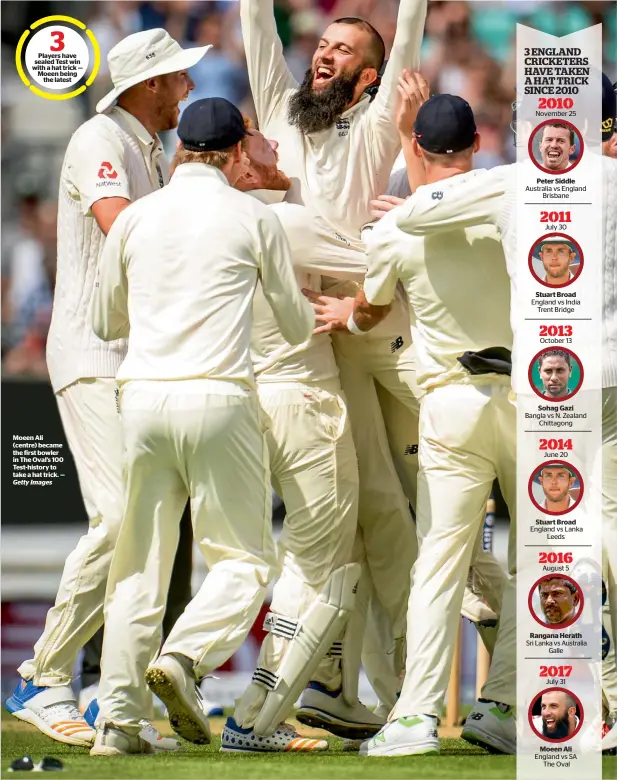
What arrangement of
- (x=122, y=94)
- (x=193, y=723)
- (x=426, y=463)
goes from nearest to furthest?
1. (x=193, y=723)
2. (x=426, y=463)
3. (x=122, y=94)

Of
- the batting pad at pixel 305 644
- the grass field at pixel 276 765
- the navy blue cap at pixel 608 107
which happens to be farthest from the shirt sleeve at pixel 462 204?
the grass field at pixel 276 765

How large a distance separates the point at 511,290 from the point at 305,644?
1.40m

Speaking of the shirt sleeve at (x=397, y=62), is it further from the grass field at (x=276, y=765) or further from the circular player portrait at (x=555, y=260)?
the grass field at (x=276, y=765)

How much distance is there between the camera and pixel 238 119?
15.7ft

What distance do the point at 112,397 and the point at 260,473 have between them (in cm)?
81

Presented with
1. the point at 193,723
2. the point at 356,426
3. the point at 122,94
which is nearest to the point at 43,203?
the point at 122,94

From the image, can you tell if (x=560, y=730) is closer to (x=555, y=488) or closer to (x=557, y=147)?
(x=555, y=488)

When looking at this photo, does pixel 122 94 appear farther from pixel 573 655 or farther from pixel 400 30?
pixel 573 655

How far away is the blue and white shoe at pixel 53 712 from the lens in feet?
16.9

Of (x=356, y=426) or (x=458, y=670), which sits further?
(x=458, y=670)

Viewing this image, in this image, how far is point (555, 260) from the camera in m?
4.68

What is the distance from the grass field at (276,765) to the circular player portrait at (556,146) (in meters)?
1.86

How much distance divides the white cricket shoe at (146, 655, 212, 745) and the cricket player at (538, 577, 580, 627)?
113 centimetres

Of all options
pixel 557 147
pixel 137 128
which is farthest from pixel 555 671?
pixel 137 128
